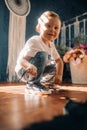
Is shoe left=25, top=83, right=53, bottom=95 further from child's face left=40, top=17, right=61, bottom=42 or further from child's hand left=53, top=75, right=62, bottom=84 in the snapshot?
child's face left=40, top=17, right=61, bottom=42

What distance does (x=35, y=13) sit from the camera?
3.16 meters

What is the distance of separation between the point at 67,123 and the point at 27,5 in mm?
2708

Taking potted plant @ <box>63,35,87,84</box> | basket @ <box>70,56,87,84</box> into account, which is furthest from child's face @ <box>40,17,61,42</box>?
basket @ <box>70,56,87,84</box>

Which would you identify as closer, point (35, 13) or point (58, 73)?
point (58, 73)

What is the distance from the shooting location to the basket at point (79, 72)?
221 cm

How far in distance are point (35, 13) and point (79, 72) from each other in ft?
4.29

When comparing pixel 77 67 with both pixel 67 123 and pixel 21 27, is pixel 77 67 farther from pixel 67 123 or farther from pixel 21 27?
pixel 67 123

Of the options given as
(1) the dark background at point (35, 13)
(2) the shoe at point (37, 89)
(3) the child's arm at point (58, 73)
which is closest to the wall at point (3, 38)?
(1) the dark background at point (35, 13)

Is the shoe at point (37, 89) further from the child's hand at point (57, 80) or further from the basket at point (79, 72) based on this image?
the basket at point (79, 72)

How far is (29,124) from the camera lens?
0.50 m

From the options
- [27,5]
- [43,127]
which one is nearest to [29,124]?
[43,127]

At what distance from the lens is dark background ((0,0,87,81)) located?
2.82 meters

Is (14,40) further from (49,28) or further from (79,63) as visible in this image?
(49,28)

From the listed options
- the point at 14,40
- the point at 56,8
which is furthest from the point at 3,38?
the point at 56,8
